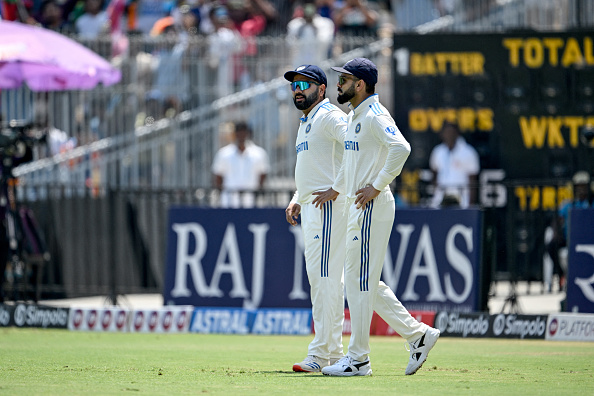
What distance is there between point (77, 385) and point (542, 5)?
12603 mm

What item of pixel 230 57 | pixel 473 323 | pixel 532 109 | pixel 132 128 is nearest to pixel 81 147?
pixel 132 128

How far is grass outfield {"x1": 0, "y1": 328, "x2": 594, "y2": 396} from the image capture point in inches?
291

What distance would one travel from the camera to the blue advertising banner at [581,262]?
12.5 metres

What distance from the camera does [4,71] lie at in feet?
51.0

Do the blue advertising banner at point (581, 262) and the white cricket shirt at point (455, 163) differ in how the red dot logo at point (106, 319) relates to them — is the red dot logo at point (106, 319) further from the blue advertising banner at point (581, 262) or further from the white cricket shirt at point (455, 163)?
the blue advertising banner at point (581, 262)

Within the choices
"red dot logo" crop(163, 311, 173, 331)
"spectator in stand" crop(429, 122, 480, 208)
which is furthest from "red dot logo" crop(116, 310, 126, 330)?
"spectator in stand" crop(429, 122, 480, 208)

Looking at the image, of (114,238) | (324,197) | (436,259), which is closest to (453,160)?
(436,259)

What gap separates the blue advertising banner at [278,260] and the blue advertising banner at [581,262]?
1149 millimetres

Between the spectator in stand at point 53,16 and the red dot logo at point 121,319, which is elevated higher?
the spectator in stand at point 53,16

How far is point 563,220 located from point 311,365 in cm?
633

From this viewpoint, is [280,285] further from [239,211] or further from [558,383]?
[558,383]

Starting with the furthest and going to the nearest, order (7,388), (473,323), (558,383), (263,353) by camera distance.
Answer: (473,323), (263,353), (558,383), (7,388)

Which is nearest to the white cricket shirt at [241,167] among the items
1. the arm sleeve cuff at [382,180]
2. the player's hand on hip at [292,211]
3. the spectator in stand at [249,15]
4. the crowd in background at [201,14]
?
the crowd in background at [201,14]

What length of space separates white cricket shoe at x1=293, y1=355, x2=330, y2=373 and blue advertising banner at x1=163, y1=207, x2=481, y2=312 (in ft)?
15.8
